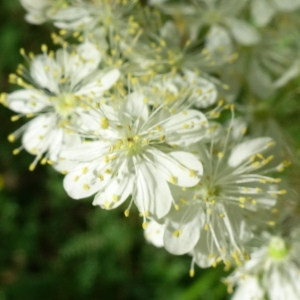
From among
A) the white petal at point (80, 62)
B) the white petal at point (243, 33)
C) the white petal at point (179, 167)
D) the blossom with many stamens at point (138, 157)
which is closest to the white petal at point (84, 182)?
the blossom with many stamens at point (138, 157)

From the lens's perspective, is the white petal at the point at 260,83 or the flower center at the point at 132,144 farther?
the white petal at the point at 260,83

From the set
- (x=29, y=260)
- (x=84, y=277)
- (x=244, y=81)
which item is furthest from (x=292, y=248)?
(x=29, y=260)

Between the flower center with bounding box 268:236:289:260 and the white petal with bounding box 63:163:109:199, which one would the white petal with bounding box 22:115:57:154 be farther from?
the flower center with bounding box 268:236:289:260

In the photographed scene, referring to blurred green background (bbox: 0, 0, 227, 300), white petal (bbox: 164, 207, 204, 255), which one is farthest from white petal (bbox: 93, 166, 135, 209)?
blurred green background (bbox: 0, 0, 227, 300)

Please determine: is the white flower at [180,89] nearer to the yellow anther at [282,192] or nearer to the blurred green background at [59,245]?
the yellow anther at [282,192]

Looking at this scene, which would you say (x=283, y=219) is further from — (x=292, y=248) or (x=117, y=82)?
(x=117, y=82)

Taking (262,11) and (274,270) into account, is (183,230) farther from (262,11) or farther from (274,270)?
(262,11)
